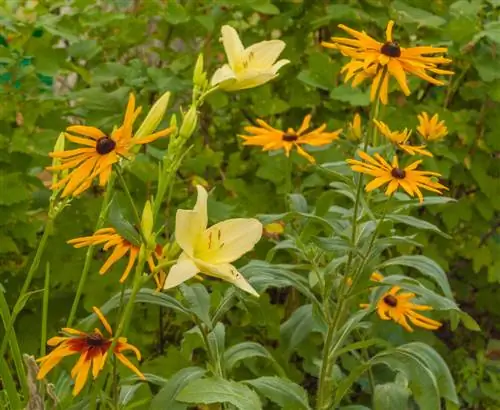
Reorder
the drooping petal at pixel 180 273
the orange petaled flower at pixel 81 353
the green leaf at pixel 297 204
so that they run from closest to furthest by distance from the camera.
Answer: the drooping petal at pixel 180 273 < the orange petaled flower at pixel 81 353 < the green leaf at pixel 297 204

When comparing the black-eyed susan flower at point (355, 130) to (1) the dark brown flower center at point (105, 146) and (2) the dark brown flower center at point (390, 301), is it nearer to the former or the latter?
(2) the dark brown flower center at point (390, 301)

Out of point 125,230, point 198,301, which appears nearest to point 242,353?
point 198,301

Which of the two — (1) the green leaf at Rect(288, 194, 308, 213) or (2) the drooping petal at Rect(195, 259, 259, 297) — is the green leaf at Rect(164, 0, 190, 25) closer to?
(1) the green leaf at Rect(288, 194, 308, 213)

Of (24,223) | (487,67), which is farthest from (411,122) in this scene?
(24,223)

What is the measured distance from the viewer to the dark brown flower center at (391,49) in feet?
3.20

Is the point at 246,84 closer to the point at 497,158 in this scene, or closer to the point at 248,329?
the point at 248,329

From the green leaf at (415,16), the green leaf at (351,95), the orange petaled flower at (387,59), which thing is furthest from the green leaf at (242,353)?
the green leaf at (415,16)

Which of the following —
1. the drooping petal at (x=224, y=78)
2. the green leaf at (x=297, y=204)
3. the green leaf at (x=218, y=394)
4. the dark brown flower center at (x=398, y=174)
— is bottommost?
the green leaf at (x=297, y=204)

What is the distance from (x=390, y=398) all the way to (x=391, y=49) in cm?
40

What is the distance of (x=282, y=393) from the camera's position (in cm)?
103

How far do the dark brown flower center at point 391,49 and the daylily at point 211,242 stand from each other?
1.01 feet

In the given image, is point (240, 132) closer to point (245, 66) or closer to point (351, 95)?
point (351, 95)

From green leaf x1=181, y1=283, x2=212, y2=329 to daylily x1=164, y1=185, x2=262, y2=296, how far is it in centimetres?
14

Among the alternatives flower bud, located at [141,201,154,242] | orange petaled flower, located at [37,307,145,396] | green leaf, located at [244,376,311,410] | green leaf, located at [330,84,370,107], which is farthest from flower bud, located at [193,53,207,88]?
green leaf, located at [330,84,370,107]
